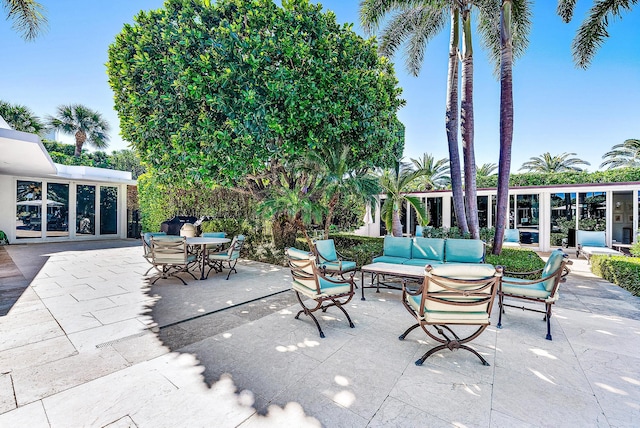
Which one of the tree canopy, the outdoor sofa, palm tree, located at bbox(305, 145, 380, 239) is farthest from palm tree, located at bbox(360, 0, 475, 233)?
the outdoor sofa

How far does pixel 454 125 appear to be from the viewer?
823 centimetres

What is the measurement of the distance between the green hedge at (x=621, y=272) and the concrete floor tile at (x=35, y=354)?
918 cm

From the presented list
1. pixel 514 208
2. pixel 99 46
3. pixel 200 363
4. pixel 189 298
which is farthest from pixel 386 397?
pixel 514 208

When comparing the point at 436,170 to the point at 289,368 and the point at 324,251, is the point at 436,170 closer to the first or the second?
the point at 324,251

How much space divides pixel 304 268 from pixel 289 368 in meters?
1.40

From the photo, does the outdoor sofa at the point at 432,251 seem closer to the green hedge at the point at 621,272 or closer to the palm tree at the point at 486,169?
the green hedge at the point at 621,272

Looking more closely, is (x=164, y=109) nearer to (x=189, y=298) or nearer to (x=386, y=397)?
(x=189, y=298)

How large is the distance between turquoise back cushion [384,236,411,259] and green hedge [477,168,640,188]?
1286 centimetres

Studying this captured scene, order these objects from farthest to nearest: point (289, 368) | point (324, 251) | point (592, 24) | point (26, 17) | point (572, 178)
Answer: point (572, 178) → point (592, 24) → point (26, 17) → point (324, 251) → point (289, 368)

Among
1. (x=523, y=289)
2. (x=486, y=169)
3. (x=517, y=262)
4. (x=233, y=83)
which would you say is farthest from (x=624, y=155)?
(x=233, y=83)

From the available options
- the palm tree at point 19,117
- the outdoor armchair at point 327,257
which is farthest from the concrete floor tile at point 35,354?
the palm tree at point 19,117

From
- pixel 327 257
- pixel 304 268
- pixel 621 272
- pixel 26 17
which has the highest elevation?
pixel 26 17

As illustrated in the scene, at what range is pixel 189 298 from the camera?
5.04m

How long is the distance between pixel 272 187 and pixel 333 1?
18.6 ft
